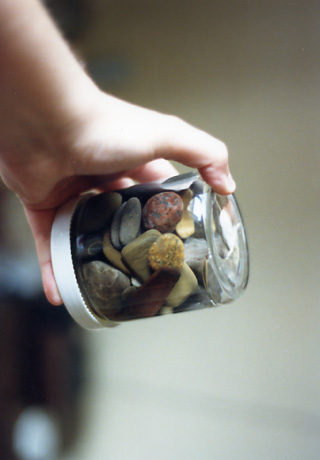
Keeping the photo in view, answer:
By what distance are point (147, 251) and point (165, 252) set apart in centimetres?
1

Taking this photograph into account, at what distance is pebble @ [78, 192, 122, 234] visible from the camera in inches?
12.0

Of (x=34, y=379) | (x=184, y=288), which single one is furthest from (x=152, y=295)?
(x=34, y=379)

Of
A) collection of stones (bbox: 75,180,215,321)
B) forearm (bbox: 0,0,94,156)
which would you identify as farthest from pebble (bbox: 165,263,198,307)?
forearm (bbox: 0,0,94,156)

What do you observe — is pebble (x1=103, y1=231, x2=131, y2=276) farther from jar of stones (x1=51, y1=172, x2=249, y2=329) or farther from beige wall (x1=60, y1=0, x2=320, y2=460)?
beige wall (x1=60, y1=0, x2=320, y2=460)

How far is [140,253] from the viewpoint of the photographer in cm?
28

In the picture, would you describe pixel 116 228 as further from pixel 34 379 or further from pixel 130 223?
pixel 34 379

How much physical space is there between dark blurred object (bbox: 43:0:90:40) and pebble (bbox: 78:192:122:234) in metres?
0.11

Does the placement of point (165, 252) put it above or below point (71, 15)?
below

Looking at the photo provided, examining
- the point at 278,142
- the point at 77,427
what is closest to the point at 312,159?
the point at 278,142

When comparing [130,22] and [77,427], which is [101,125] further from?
[77,427]

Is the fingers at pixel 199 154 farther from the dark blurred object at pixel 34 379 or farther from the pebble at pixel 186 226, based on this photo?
the dark blurred object at pixel 34 379

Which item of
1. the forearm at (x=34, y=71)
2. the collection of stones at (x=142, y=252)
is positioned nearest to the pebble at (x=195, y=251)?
the collection of stones at (x=142, y=252)

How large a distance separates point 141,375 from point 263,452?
0.38ft

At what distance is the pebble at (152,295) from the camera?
11.2 inches
